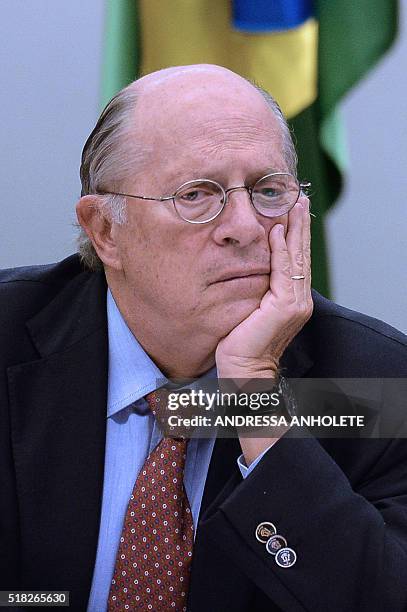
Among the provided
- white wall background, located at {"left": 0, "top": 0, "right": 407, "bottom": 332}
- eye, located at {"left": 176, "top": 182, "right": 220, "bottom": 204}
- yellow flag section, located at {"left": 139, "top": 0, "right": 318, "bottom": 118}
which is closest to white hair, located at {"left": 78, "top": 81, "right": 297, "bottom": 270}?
eye, located at {"left": 176, "top": 182, "right": 220, "bottom": 204}

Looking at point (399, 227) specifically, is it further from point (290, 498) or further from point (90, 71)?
point (290, 498)

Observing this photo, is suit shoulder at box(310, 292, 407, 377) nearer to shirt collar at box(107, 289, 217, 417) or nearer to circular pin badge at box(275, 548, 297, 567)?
shirt collar at box(107, 289, 217, 417)

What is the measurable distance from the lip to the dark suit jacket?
0.21m

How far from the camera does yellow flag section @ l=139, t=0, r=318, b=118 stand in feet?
8.22

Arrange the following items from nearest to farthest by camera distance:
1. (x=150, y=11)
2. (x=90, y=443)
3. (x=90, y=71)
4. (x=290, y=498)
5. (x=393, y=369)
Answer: (x=290, y=498) → (x=90, y=443) → (x=393, y=369) → (x=150, y=11) → (x=90, y=71)

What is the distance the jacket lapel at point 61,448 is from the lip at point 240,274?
318mm

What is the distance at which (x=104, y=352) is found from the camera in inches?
67.5

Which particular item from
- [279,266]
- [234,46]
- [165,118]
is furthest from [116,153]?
[234,46]

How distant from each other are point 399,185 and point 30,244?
1.24 metres

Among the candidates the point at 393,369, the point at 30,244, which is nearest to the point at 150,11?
the point at 30,244

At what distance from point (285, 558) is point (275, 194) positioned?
0.62 m

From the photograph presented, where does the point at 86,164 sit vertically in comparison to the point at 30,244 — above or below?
above

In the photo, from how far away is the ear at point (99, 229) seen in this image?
5.59ft

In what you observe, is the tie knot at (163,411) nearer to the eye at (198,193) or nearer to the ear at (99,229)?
the ear at (99,229)
